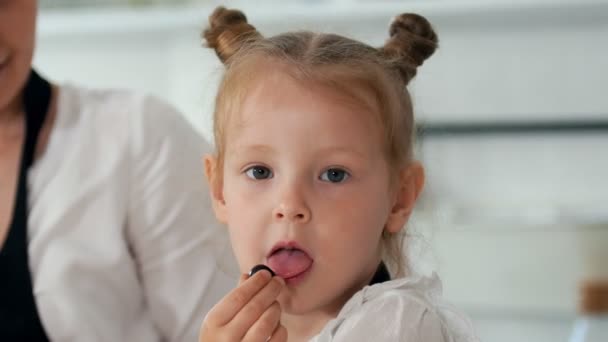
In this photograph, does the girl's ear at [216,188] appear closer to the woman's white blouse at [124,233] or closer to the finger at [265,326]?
the finger at [265,326]

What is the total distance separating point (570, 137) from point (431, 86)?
412 millimetres

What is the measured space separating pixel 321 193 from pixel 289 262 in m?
0.07

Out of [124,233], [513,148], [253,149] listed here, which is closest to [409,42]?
[253,149]

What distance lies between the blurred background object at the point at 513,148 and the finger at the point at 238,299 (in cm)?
166

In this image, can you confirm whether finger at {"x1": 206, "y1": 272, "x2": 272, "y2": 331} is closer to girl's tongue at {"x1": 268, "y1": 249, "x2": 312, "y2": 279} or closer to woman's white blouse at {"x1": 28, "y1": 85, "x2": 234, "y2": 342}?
girl's tongue at {"x1": 268, "y1": 249, "x2": 312, "y2": 279}

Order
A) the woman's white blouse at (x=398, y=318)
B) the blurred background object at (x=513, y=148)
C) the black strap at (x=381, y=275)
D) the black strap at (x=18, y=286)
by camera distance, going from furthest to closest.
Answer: the blurred background object at (x=513, y=148), the black strap at (x=18, y=286), the black strap at (x=381, y=275), the woman's white blouse at (x=398, y=318)

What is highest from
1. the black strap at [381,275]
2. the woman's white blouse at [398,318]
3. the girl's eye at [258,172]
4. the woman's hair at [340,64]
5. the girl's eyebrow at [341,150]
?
the woman's hair at [340,64]

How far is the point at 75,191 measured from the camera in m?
1.38

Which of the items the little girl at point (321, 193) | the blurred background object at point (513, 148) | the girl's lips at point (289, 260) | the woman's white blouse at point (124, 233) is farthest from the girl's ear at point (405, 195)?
the blurred background object at point (513, 148)

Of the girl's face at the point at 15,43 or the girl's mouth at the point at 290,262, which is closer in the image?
the girl's mouth at the point at 290,262

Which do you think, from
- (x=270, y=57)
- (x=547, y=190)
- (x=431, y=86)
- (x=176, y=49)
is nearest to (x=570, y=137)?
(x=547, y=190)

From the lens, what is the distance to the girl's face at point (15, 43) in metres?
1.34

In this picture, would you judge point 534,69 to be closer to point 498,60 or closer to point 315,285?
point 498,60

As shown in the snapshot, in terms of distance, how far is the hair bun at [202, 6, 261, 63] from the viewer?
3.43 feet
